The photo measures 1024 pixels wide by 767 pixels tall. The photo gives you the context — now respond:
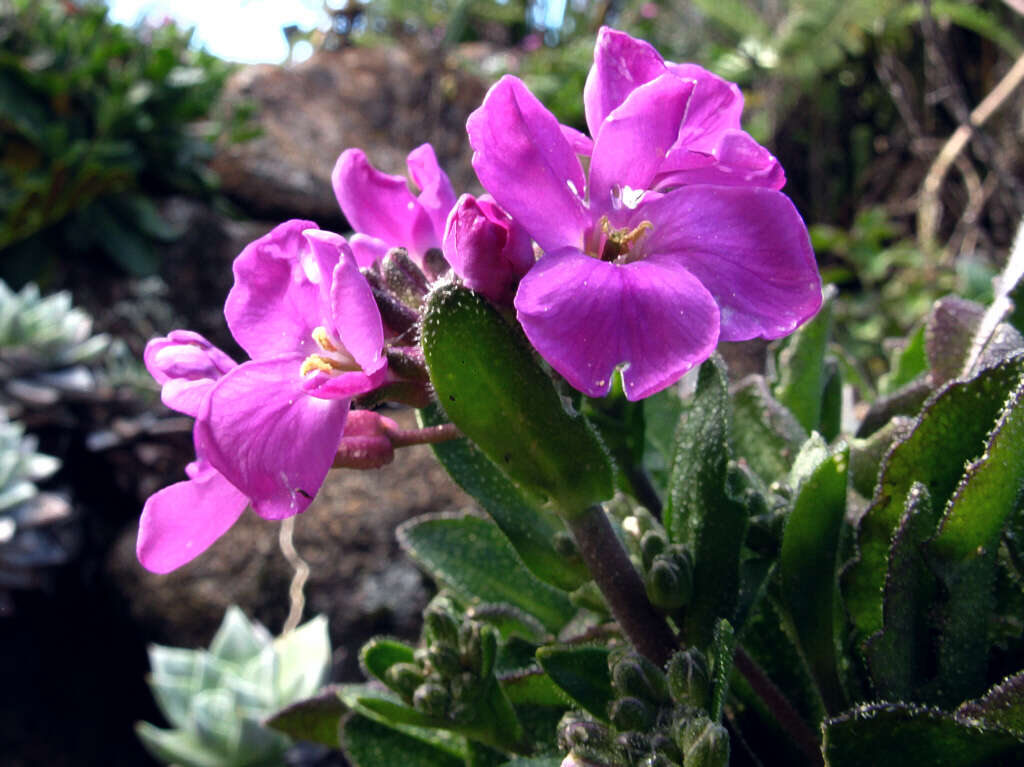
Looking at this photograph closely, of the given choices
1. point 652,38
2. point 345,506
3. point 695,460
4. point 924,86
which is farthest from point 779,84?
point 695,460

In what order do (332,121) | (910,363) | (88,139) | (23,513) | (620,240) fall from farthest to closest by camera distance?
(332,121) < (88,139) < (23,513) < (910,363) < (620,240)

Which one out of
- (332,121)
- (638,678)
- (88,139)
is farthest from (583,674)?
(332,121)

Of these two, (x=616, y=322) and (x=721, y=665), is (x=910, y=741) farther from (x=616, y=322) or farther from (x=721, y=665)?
(x=616, y=322)

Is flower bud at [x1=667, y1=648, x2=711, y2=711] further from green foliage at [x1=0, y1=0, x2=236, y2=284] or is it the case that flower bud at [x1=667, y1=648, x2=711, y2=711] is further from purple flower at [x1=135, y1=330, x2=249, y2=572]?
green foliage at [x1=0, y1=0, x2=236, y2=284]

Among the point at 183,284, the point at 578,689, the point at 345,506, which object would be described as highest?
the point at 578,689

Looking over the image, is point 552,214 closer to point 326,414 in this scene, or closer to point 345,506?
point 326,414

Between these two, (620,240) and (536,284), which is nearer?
Result: (536,284)
